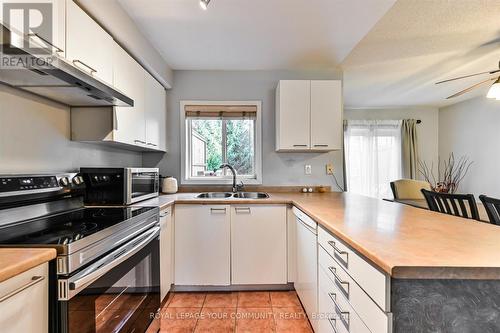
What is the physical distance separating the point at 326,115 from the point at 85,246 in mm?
2331

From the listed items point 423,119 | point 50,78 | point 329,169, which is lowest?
point 329,169

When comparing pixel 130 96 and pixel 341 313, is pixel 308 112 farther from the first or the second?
pixel 341 313

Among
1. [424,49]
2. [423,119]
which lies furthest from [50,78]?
[423,119]

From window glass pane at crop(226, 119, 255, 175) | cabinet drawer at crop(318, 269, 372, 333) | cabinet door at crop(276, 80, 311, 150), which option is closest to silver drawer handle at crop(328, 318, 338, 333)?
cabinet drawer at crop(318, 269, 372, 333)

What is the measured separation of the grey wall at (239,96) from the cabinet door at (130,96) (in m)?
0.65

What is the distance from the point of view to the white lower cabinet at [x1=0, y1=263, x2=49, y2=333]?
2.32 feet

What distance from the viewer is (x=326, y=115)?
2627 millimetres

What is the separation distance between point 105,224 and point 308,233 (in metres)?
1.24

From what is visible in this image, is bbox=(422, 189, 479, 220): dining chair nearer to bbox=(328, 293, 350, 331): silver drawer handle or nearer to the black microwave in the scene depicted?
bbox=(328, 293, 350, 331): silver drawer handle

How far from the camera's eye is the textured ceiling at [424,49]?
1.85m

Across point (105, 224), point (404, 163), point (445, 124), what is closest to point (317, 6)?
point (105, 224)

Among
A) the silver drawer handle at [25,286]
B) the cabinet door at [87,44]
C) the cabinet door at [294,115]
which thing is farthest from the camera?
the cabinet door at [294,115]

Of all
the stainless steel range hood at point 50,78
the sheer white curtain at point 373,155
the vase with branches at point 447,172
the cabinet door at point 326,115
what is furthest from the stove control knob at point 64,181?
the vase with branches at point 447,172

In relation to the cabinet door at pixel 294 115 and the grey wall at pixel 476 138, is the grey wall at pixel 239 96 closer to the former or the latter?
the cabinet door at pixel 294 115
